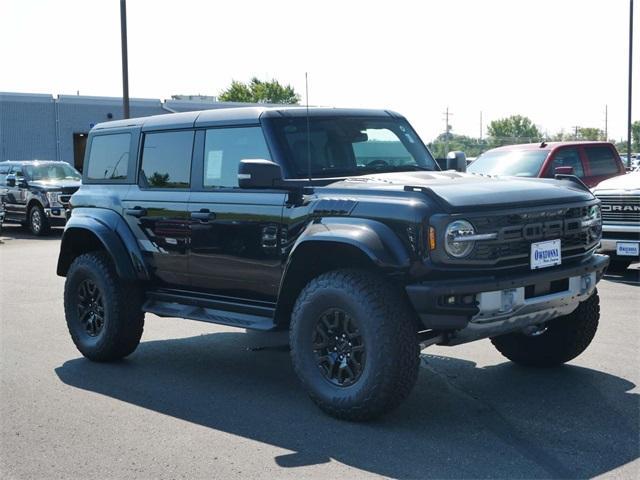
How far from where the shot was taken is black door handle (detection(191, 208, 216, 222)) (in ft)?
21.4

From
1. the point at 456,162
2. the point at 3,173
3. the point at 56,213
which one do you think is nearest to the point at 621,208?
the point at 456,162

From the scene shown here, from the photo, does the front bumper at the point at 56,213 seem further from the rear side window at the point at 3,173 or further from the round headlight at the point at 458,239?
the round headlight at the point at 458,239

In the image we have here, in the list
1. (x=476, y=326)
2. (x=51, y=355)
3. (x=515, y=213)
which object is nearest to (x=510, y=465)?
(x=476, y=326)

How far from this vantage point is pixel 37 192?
21.9 m

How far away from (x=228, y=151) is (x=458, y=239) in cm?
221

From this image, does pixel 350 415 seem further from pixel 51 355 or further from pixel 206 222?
pixel 51 355

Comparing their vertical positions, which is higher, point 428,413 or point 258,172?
point 258,172

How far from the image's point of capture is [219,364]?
24.0 ft

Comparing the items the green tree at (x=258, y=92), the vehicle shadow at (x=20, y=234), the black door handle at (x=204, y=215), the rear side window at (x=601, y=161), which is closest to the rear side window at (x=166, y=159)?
the black door handle at (x=204, y=215)

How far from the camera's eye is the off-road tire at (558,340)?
6367 mm

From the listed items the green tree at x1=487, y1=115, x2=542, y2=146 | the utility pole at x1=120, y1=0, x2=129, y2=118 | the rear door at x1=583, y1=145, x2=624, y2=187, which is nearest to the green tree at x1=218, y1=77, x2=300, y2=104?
the green tree at x1=487, y1=115, x2=542, y2=146

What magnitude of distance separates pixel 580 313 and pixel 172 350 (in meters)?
3.64

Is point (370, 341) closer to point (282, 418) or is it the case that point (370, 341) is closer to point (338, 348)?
point (338, 348)

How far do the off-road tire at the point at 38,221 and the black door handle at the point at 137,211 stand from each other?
15.3 metres
